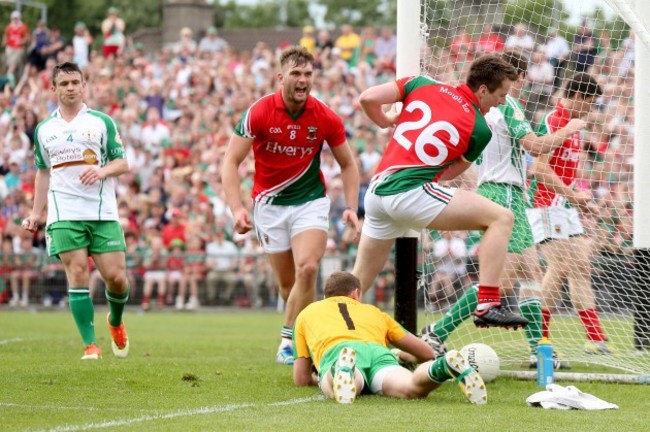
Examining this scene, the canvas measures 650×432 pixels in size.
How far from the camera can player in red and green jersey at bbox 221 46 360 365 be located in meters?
9.12

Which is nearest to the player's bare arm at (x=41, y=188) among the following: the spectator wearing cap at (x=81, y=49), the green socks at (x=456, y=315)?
the green socks at (x=456, y=315)

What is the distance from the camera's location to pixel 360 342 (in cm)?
740

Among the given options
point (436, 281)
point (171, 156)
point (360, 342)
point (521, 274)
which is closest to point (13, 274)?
point (171, 156)

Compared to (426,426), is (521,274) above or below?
above

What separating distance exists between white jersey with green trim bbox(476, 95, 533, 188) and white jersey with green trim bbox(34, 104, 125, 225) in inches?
132

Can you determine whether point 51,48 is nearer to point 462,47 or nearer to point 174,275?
point 174,275

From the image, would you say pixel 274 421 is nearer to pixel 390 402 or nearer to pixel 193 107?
pixel 390 402

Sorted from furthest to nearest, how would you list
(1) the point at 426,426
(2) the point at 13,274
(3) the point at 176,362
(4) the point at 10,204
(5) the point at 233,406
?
(4) the point at 10,204 < (2) the point at 13,274 < (3) the point at 176,362 < (5) the point at 233,406 < (1) the point at 426,426

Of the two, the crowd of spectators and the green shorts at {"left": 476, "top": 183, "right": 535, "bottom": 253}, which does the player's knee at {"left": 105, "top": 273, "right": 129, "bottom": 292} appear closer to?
the green shorts at {"left": 476, "top": 183, "right": 535, "bottom": 253}

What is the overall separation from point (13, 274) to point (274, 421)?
15.4m

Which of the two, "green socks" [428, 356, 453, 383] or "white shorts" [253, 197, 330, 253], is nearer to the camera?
"green socks" [428, 356, 453, 383]

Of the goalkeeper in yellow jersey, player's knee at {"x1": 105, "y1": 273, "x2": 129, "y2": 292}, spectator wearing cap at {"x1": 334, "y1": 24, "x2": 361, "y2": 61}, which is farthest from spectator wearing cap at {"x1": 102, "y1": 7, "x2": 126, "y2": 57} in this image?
the goalkeeper in yellow jersey

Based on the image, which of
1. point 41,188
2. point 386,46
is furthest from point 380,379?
point 386,46

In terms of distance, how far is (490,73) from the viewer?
25.9 feet
